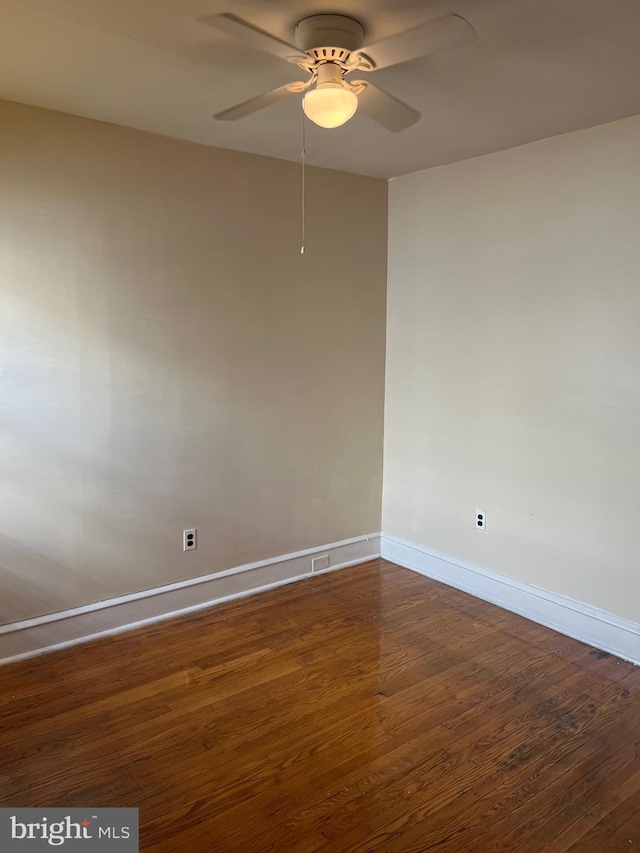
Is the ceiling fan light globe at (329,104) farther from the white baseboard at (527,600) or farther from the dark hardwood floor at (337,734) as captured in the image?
the white baseboard at (527,600)

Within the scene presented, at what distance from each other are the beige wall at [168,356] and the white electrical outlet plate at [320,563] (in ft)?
0.34

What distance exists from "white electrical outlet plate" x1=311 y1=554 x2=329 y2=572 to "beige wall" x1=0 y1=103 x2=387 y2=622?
104mm

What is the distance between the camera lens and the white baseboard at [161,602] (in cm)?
274

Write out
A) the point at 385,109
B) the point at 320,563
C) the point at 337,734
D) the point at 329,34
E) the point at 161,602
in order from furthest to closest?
the point at 320,563
the point at 161,602
the point at 385,109
the point at 337,734
the point at 329,34

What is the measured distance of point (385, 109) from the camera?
93.0 inches

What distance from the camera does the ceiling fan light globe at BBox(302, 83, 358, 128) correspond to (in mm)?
1783

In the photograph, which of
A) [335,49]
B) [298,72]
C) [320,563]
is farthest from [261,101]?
[320,563]

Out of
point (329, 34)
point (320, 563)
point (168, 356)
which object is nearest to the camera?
point (329, 34)

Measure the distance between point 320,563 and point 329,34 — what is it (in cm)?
276

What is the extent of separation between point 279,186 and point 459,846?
9.78 feet
